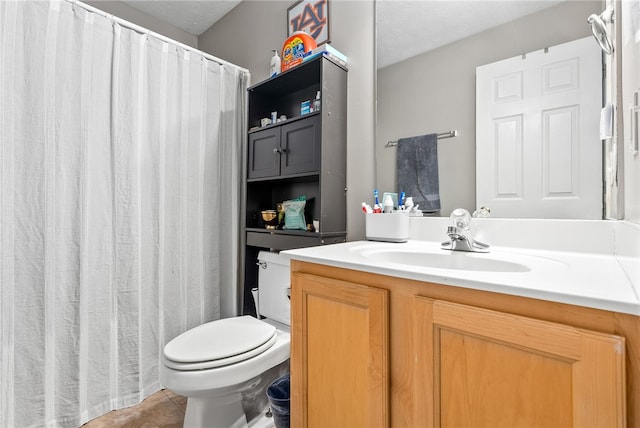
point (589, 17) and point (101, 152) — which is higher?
point (589, 17)

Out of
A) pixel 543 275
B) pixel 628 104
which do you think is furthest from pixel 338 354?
pixel 628 104

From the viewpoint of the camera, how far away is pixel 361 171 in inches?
56.2

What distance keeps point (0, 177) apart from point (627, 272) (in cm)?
193

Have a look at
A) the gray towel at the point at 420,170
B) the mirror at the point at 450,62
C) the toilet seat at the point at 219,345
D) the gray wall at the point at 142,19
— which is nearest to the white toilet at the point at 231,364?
the toilet seat at the point at 219,345

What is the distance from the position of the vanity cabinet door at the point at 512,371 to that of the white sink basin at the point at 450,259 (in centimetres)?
19

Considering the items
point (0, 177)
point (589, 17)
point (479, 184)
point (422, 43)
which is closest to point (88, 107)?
point (0, 177)

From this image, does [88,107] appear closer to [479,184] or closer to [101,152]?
[101,152]

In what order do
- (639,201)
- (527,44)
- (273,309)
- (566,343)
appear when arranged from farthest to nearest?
1. (273,309)
2. (527,44)
3. (639,201)
4. (566,343)

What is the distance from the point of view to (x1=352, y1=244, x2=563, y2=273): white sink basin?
2.67 ft

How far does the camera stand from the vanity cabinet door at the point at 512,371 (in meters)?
0.46

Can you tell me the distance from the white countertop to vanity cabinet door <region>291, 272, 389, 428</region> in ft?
0.23

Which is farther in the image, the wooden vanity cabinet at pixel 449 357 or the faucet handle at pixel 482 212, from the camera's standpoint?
the faucet handle at pixel 482 212

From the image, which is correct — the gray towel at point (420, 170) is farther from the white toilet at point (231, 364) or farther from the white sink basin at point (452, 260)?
the white toilet at point (231, 364)

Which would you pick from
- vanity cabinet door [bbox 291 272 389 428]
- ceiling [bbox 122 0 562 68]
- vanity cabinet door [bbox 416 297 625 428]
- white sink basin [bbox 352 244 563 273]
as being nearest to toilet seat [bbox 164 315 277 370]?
vanity cabinet door [bbox 291 272 389 428]
